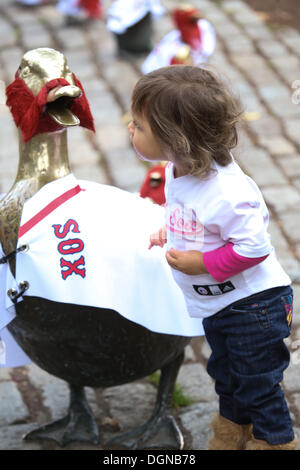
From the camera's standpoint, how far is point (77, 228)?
2453 millimetres

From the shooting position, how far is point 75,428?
2.96 metres

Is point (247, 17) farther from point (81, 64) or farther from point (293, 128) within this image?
point (293, 128)

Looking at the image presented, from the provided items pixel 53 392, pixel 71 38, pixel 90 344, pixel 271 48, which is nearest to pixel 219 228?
pixel 90 344

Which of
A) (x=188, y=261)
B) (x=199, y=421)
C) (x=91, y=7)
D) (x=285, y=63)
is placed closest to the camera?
(x=188, y=261)

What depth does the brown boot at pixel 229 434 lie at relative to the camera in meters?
2.63

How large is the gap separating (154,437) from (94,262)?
33.4 inches

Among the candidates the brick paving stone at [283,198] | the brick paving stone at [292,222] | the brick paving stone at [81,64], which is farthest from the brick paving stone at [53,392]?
the brick paving stone at [81,64]

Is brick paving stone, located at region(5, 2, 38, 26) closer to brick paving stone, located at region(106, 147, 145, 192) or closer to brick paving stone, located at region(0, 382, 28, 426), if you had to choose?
brick paving stone, located at region(106, 147, 145, 192)

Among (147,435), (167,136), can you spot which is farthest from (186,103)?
(147,435)

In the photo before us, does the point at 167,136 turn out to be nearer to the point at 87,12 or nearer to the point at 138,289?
the point at 138,289

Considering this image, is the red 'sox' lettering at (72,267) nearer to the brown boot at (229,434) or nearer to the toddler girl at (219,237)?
the toddler girl at (219,237)

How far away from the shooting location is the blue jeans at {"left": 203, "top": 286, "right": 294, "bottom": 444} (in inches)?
90.7

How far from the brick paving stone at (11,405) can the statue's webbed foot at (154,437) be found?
1.39 ft

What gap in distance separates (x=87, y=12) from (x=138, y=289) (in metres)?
5.13
